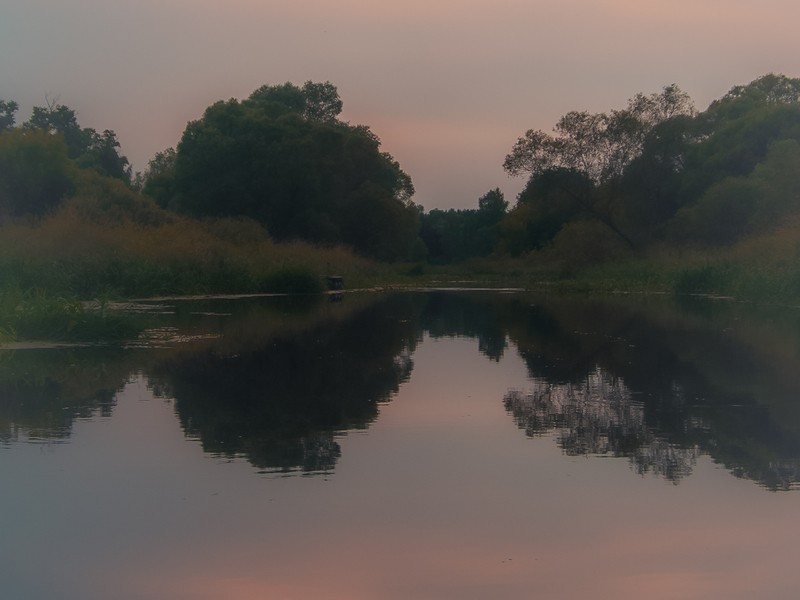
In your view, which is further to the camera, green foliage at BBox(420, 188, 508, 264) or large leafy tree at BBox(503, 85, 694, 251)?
green foliage at BBox(420, 188, 508, 264)

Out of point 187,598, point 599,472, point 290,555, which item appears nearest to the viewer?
point 187,598

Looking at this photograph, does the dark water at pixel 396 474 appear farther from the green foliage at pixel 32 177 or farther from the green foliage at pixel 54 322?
the green foliage at pixel 32 177

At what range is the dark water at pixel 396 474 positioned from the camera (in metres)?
6.90

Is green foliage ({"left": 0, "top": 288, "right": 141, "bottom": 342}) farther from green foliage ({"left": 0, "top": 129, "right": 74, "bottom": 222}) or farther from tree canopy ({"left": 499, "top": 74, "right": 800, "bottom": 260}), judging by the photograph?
tree canopy ({"left": 499, "top": 74, "right": 800, "bottom": 260})

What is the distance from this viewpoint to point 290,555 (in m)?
7.21

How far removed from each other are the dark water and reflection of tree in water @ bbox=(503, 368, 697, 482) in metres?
0.05

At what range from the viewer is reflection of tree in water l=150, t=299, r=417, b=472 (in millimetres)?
10992

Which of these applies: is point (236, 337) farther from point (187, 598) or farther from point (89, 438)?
point (187, 598)

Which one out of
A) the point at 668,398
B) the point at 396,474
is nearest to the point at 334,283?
the point at 668,398

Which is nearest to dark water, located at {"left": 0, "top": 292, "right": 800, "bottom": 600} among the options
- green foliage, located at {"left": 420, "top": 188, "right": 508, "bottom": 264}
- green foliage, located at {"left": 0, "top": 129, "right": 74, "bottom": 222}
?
green foliage, located at {"left": 0, "top": 129, "right": 74, "bottom": 222}

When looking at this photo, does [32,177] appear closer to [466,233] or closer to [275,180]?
[275,180]

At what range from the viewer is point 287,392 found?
14828 mm

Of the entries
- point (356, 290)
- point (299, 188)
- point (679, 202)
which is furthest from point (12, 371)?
point (679, 202)

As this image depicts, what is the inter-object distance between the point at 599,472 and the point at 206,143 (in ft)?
197
